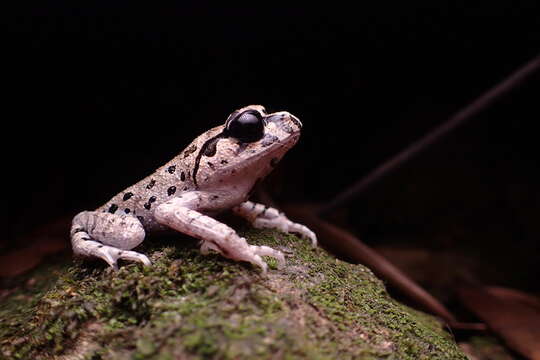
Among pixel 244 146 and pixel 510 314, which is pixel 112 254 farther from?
pixel 510 314

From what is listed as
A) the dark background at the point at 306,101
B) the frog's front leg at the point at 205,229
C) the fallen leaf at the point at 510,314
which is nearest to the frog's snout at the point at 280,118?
the frog's front leg at the point at 205,229

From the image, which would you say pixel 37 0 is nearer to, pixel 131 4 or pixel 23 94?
pixel 131 4

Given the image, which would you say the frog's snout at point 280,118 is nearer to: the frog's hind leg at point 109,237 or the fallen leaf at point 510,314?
A: the frog's hind leg at point 109,237

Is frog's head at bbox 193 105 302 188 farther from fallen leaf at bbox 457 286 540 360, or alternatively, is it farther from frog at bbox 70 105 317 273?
fallen leaf at bbox 457 286 540 360

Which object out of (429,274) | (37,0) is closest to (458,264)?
(429,274)

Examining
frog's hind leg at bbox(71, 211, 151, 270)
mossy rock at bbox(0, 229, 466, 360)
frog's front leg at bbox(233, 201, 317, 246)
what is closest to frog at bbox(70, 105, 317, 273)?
frog's hind leg at bbox(71, 211, 151, 270)

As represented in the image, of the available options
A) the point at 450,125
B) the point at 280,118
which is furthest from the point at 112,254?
the point at 450,125

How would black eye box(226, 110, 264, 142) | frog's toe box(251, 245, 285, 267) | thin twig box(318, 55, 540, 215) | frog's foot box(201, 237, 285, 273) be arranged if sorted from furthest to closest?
1. thin twig box(318, 55, 540, 215)
2. black eye box(226, 110, 264, 142)
3. frog's toe box(251, 245, 285, 267)
4. frog's foot box(201, 237, 285, 273)
